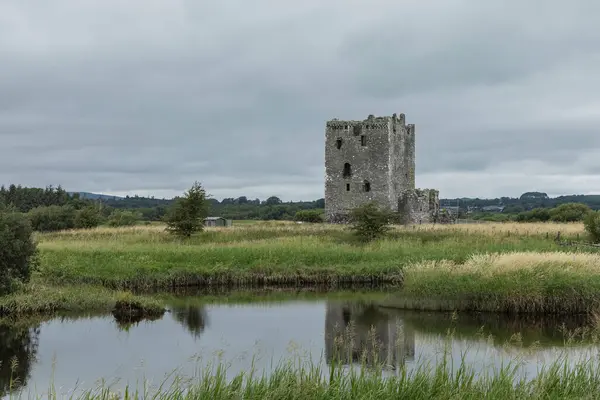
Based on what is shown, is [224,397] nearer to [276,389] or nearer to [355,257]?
[276,389]

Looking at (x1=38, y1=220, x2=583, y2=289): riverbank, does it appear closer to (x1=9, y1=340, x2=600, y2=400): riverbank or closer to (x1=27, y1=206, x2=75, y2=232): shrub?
(x1=9, y1=340, x2=600, y2=400): riverbank

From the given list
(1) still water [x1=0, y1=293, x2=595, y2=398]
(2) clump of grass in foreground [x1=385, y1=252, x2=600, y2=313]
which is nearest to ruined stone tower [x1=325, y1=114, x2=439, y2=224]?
(2) clump of grass in foreground [x1=385, y1=252, x2=600, y2=313]

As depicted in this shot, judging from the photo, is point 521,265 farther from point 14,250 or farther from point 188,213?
point 188,213

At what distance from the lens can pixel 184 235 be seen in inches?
1436

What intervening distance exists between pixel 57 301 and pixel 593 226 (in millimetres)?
25098

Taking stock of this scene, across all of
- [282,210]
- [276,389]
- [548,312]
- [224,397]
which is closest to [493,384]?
[276,389]

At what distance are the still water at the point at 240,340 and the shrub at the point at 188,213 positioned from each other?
14.4m

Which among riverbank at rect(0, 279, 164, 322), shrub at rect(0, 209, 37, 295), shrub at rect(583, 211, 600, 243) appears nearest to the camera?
riverbank at rect(0, 279, 164, 322)

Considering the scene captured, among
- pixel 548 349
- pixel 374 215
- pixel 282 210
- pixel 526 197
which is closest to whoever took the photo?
pixel 548 349

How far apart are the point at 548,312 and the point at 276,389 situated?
13231 mm

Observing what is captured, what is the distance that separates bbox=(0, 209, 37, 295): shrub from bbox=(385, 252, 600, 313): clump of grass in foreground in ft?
38.7

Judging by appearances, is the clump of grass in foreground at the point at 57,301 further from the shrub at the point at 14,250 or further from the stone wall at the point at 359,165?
the stone wall at the point at 359,165

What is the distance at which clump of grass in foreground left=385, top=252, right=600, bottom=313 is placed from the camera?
64.5ft

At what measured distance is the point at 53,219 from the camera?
189 feet
